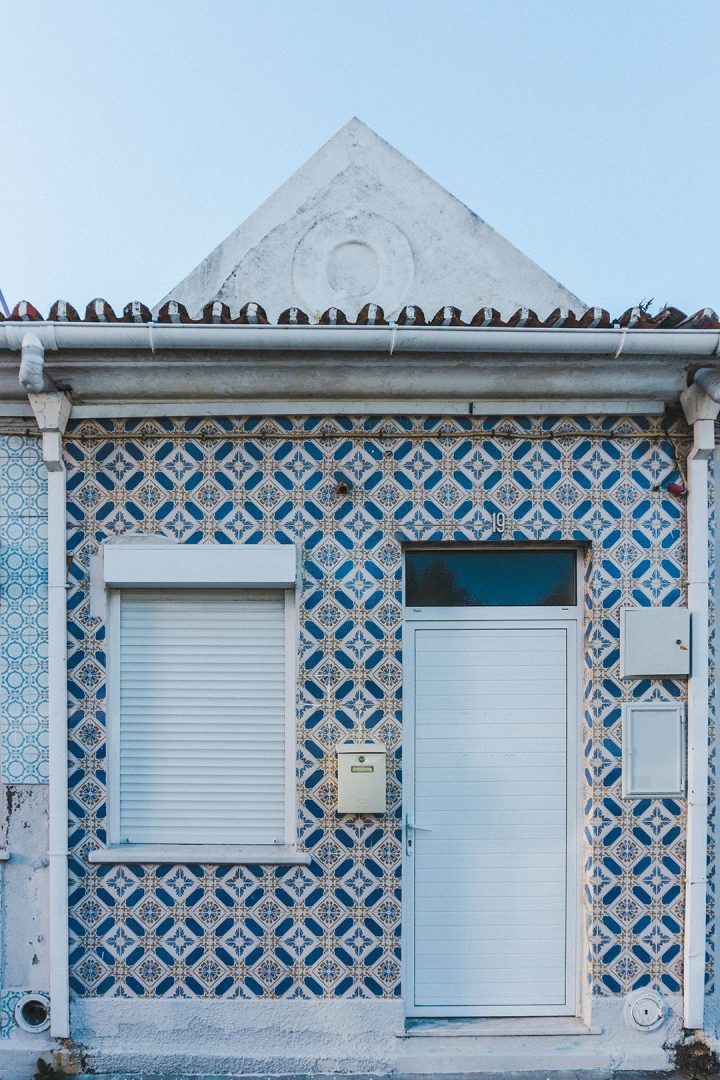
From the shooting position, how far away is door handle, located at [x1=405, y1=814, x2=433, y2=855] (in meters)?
3.76

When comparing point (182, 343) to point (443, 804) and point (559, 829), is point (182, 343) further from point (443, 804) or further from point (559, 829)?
point (559, 829)

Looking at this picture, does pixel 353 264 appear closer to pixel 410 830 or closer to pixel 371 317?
pixel 371 317

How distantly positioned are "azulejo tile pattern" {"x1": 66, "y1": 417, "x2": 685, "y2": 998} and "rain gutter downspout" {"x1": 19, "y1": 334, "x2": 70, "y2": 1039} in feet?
0.21

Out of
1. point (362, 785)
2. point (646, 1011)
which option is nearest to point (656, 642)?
point (362, 785)

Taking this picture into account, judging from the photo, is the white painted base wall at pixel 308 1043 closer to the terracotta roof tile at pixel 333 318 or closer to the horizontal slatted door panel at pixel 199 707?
the horizontal slatted door panel at pixel 199 707

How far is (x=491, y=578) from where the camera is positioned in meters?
3.83

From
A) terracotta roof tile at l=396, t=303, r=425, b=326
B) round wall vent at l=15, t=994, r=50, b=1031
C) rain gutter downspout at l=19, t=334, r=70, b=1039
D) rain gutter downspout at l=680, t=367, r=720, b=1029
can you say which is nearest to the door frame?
rain gutter downspout at l=680, t=367, r=720, b=1029

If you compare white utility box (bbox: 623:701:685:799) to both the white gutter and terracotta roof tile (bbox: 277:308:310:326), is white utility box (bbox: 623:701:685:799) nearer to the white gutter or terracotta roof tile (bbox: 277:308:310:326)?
the white gutter

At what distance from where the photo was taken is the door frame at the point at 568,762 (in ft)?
12.3

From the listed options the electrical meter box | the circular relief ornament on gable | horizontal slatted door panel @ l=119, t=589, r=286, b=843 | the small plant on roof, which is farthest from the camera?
the circular relief ornament on gable

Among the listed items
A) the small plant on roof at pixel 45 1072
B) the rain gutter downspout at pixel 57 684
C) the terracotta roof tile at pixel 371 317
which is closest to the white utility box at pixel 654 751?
the terracotta roof tile at pixel 371 317

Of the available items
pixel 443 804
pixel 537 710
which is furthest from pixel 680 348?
pixel 443 804

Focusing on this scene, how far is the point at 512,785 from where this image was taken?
379 centimetres

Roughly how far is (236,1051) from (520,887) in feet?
6.12
